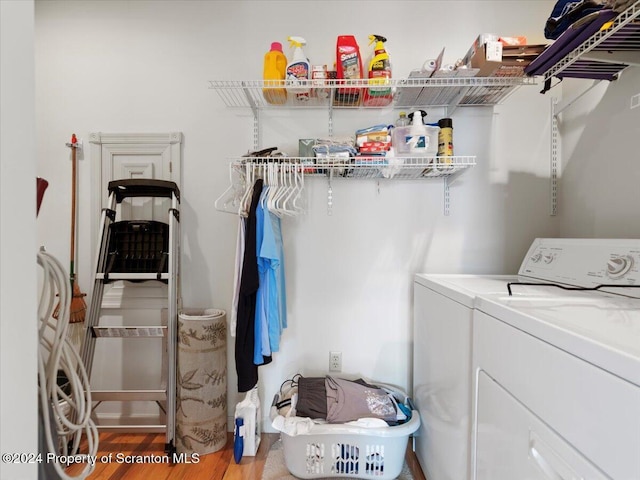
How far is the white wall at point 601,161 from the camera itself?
129 cm

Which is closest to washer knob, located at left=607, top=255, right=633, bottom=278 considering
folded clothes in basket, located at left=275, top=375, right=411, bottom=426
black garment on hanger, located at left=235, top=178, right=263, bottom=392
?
folded clothes in basket, located at left=275, top=375, right=411, bottom=426

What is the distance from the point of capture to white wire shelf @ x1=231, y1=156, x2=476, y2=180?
143 centimetres

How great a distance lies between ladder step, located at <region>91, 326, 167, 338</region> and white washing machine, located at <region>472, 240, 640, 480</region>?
4.88 feet

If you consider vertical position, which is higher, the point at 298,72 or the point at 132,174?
the point at 298,72

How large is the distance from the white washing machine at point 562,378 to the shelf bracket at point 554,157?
0.67m

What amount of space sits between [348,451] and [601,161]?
1.83 meters

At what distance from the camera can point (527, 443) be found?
0.70 m

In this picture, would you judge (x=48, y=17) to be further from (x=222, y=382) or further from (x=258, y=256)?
(x=222, y=382)

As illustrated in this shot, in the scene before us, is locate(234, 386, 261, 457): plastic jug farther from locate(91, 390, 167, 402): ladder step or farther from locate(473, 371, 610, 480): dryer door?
locate(473, 371, 610, 480): dryer door

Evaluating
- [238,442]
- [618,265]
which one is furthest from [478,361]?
[238,442]

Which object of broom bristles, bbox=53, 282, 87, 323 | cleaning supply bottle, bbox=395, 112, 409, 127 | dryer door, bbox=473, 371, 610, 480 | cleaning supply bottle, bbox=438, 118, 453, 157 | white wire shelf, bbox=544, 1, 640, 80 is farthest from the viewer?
broom bristles, bbox=53, 282, 87, 323

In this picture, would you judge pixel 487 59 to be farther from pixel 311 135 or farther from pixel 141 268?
pixel 141 268

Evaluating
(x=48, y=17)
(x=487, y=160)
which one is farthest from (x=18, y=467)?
(x=48, y=17)

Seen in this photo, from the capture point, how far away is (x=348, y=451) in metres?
1.32
